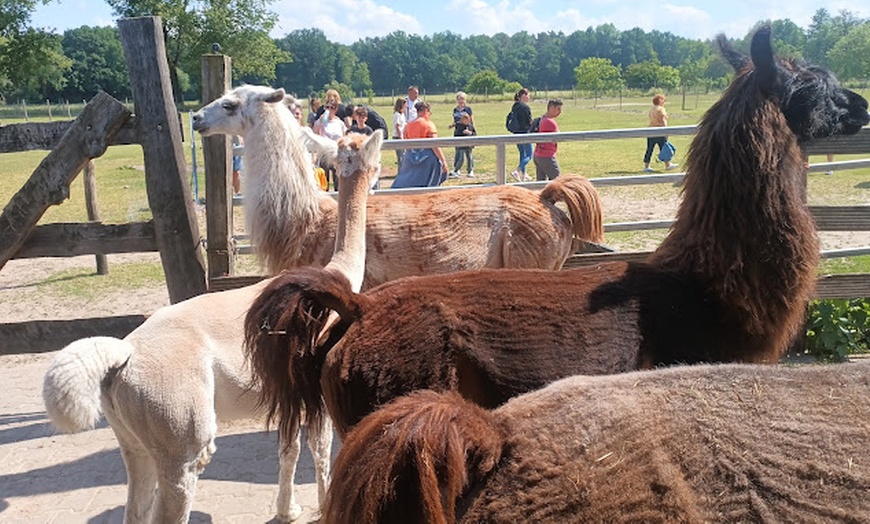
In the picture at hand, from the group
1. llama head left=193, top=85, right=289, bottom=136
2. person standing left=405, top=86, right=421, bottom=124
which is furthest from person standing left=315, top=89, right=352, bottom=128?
llama head left=193, top=85, right=289, bottom=136

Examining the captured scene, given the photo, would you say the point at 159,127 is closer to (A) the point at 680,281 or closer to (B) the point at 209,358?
(B) the point at 209,358

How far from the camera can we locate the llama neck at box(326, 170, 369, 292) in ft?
12.0

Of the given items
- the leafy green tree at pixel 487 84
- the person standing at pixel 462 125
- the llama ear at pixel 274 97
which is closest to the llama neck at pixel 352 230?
the llama ear at pixel 274 97

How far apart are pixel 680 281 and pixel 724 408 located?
67.8 inches

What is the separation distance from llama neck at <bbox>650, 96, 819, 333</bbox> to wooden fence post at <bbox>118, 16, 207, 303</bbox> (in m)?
3.07

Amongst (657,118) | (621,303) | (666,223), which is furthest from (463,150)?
(621,303)

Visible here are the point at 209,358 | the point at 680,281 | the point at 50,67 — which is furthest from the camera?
the point at 50,67

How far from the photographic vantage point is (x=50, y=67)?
5078 cm

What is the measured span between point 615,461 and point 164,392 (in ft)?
7.87

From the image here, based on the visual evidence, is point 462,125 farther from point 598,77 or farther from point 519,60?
point 519,60

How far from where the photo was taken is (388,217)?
5.06m

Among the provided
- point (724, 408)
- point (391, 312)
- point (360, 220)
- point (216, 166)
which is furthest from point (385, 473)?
point (216, 166)

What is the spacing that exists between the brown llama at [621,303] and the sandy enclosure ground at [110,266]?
611 cm

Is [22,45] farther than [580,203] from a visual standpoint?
Yes
